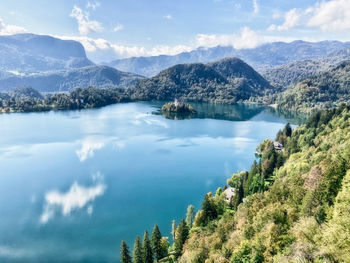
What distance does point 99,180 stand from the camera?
187 ft

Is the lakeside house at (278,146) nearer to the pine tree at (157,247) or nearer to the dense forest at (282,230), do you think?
the dense forest at (282,230)

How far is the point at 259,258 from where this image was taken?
1875 cm

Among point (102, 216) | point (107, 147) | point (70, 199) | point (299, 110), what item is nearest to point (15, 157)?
point (107, 147)

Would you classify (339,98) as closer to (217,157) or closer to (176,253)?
(217,157)

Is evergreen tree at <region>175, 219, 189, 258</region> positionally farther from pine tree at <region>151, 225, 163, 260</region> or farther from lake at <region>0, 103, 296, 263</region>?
lake at <region>0, 103, 296, 263</region>

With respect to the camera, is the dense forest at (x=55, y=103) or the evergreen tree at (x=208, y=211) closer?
the evergreen tree at (x=208, y=211)

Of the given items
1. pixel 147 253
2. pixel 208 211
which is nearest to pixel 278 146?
pixel 208 211

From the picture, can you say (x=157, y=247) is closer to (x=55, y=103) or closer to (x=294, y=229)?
(x=294, y=229)

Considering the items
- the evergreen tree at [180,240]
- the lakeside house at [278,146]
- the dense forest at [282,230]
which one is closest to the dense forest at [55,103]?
the lakeside house at [278,146]

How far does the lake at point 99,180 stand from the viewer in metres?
36.6

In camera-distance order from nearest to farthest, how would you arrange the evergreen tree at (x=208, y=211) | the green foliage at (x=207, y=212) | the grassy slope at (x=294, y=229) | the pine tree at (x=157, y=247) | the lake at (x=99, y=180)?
the grassy slope at (x=294, y=229)
the pine tree at (x=157, y=247)
the green foliage at (x=207, y=212)
the evergreen tree at (x=208, y=211)
the lake at (x=99, y=180)

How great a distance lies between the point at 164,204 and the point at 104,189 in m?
14.5

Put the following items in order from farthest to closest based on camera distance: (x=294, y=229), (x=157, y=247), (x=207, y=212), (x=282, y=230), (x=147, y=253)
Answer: (x=207, y=212)
(x=157, y=247)
(x=147, y=253)
(x=282, y=230)
(x=294, y=229)

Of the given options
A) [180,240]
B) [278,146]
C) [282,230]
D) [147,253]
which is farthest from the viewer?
[278,146]
